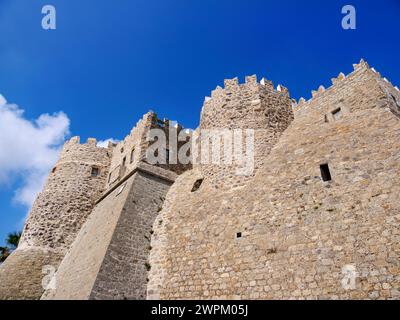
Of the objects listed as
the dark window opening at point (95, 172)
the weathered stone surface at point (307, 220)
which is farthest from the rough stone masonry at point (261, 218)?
the dark window opening at point (95, 172)

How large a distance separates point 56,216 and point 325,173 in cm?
1425

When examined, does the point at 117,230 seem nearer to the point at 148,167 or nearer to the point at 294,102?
the point at 148,167

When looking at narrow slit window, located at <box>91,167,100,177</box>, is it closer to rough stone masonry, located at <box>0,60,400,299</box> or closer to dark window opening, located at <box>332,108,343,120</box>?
rough stone masonry, located at <box>0,60,400,299</box>

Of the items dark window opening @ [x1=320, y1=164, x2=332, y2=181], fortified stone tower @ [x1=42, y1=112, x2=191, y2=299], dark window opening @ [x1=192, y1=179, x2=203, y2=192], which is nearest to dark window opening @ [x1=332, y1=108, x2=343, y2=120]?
dark window opening @ [x1=320, y1=164, x2=332, y2=181]

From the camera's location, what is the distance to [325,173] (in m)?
9.05

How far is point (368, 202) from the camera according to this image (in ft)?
24.8

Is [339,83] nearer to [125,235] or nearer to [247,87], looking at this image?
[247,87]

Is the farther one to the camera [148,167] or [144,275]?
[148,167]

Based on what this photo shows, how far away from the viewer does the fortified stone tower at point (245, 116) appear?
11547 millimetres

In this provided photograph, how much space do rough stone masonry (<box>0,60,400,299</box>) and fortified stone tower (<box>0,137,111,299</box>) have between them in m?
0.08

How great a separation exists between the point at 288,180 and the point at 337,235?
248cm

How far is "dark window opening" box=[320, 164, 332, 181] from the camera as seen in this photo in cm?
888

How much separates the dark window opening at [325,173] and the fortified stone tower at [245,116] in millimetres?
2388

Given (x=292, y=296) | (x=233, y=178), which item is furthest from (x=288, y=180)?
(x=292, y=296)
